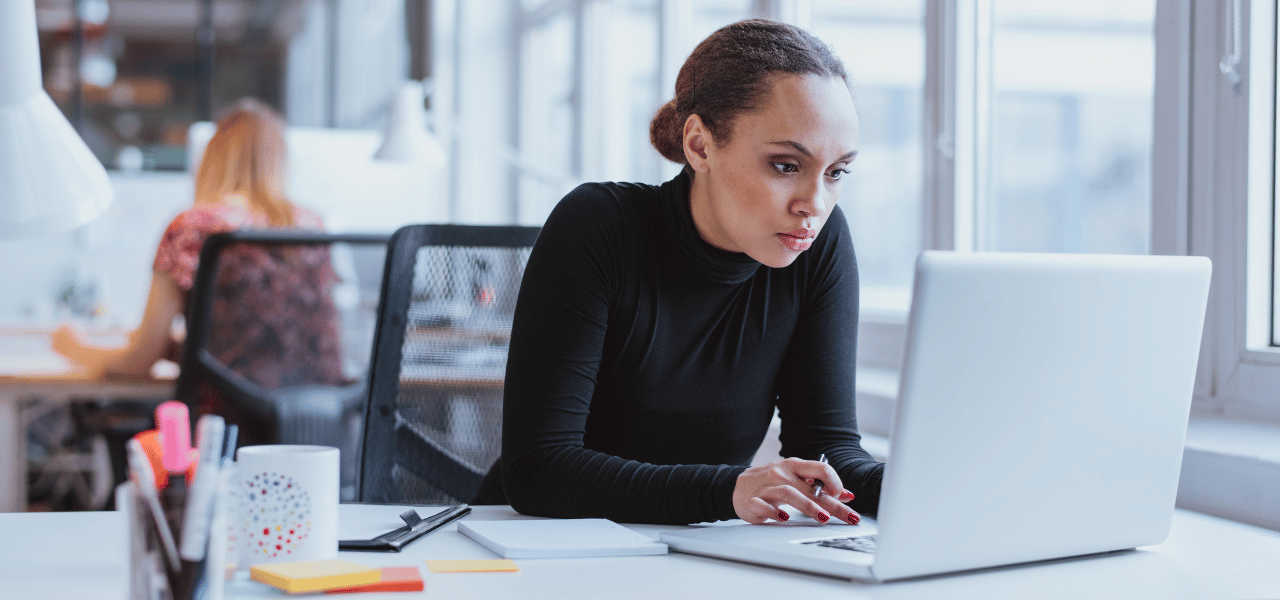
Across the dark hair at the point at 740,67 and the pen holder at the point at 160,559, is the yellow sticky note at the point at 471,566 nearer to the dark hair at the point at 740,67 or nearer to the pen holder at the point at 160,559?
the pen holder at the point at 160,559

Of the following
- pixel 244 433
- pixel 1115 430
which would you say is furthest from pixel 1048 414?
pixel 244 433

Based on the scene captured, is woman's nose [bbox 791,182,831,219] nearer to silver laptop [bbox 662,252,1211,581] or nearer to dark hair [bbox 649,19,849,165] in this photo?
dark hair [bbox 649,19,849,165]

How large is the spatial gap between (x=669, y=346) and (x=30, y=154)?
661mm

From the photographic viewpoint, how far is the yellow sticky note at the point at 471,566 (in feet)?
2.68

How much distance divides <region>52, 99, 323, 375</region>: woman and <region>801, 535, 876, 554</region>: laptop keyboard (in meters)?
1.82

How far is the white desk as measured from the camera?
2.49 ft

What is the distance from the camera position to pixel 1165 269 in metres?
0.83

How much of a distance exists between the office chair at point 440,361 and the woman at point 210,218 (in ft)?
3.30

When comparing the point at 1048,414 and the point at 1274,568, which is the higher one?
the point at 1048,414

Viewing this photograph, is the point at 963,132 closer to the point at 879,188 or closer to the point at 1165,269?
the point at 879,188

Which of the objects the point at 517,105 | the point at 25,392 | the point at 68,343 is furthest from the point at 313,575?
the point at 517,105

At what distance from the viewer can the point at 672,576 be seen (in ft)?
2.66

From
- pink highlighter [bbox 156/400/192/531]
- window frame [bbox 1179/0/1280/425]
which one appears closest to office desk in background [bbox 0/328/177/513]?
pink highlighter [bbox 156/400/192/531]

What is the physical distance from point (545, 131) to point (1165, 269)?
12.4ft
